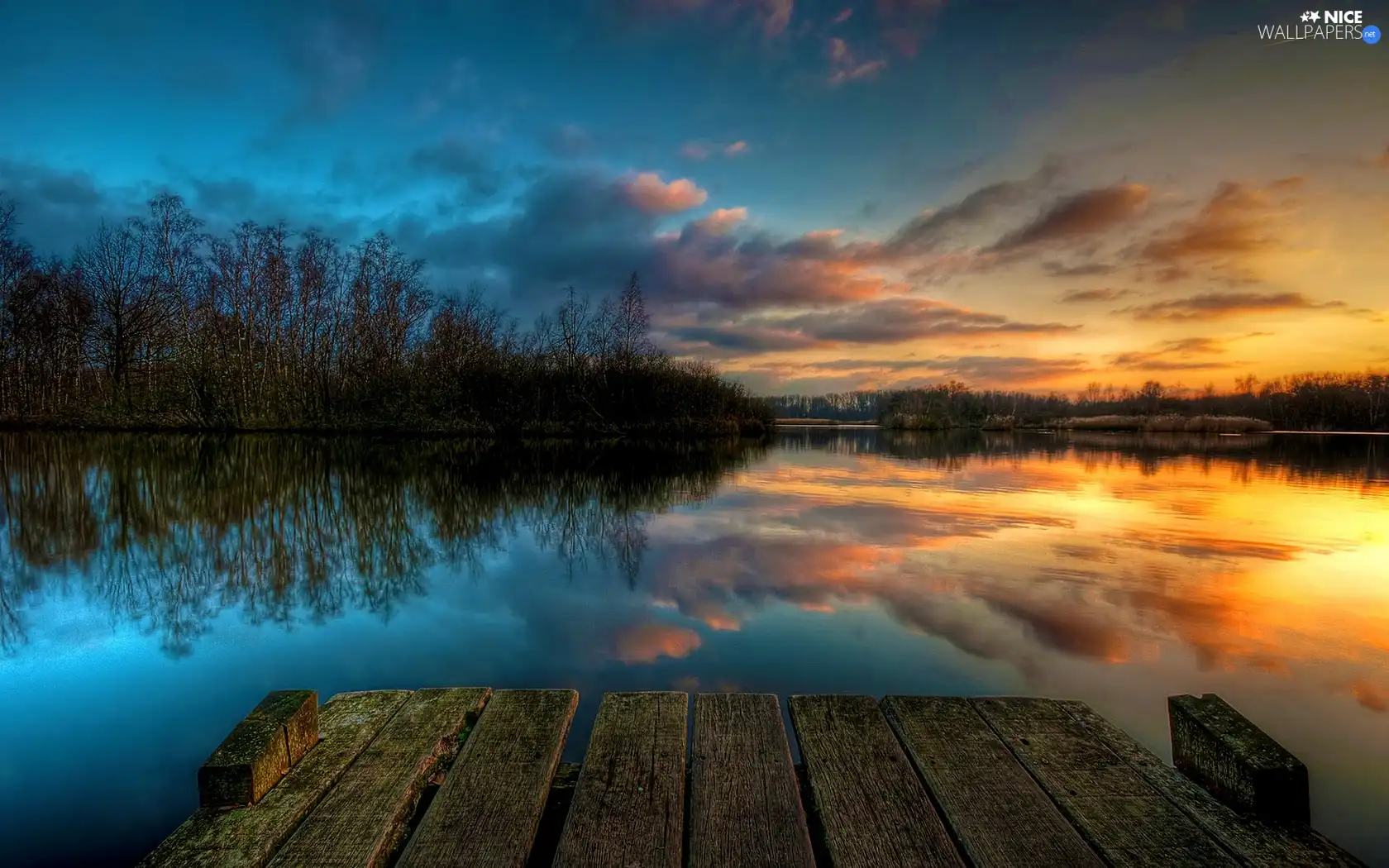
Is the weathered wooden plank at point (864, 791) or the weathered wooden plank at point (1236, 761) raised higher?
the weathered wooden plank at point (1236, 761)

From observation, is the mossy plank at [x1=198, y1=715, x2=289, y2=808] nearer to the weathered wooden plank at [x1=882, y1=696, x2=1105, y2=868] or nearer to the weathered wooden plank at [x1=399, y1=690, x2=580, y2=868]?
the weathered wooden plank at [x1=399, y1=690, x2=580, y2=868]

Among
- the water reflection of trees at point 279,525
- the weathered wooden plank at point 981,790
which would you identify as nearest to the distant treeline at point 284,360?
the water reflection of trees at point 279,525

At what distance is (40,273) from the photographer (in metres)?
32.1

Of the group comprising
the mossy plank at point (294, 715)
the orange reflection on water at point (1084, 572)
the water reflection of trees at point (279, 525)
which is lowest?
the orange reflection on water at point (1084, 572)

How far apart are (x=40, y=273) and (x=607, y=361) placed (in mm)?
30271

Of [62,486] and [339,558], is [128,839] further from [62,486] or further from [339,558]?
[62,486]

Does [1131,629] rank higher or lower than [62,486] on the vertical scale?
lower

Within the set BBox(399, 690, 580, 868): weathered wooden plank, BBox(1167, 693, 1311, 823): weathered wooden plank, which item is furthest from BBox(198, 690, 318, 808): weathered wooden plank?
BBox(1167, 693, 1311, 823): weathered wooden plank

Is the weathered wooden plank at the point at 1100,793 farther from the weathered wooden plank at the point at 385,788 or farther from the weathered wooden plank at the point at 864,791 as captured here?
the weathered wooden plank at the point at 385,788

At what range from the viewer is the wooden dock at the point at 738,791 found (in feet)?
5.25

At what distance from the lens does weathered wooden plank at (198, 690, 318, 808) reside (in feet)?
5.69

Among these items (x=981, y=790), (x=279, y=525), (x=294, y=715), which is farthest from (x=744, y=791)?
(x=279, y=525)

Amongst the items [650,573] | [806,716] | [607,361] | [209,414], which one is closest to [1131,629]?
[806,716]

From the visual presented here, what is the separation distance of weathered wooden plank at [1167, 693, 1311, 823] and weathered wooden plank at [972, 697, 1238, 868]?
19 cm
